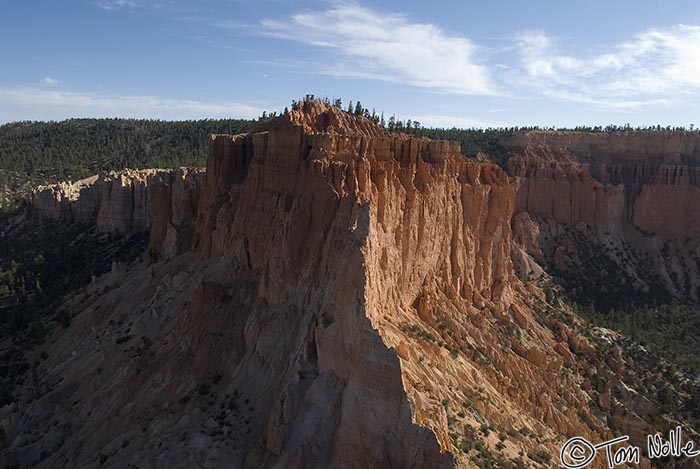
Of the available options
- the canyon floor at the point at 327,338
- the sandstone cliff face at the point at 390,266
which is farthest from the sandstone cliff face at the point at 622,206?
the sandstone cliff face at the point at 390,266

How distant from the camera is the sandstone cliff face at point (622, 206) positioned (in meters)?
67.3

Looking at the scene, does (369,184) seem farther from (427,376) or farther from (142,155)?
(142,155)

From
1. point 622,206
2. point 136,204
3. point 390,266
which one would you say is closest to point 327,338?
point 390,266

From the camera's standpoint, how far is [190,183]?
50.7 meters

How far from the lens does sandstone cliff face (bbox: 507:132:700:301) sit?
67312 mm

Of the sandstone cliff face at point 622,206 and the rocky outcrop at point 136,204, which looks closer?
the rocky outcrop at point 136,204

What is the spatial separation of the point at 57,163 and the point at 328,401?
120051mm

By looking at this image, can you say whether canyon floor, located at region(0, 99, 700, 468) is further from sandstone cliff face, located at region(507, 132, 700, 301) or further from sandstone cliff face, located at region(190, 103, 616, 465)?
sandstone cliff face, located at region(507, 132, 700, 301)

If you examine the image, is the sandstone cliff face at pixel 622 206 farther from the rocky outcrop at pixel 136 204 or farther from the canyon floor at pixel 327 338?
the rocky outcrop at pixel 136 204

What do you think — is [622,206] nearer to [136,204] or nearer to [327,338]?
[136,204]

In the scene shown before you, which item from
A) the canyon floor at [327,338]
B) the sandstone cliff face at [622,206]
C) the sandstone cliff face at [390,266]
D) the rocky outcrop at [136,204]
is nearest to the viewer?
the sandstone cliff face at [390,266]

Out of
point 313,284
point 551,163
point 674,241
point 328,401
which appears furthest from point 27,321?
point 674,241

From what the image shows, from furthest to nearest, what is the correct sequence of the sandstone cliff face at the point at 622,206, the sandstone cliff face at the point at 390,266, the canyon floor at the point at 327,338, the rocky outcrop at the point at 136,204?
the sandstone cliff face at the point at 622,206 < the rocky outcrop at the point at 136,204 < the canyon floor at the point at 327,338 < the sandstone cliff face at the point at 390,266

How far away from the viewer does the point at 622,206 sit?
242ft
